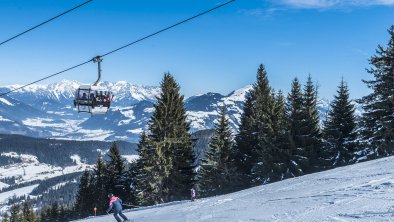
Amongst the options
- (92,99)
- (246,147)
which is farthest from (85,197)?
(92,99)

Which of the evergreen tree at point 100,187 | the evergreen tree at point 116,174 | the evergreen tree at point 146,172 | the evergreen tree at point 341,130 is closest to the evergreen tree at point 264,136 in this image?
the evergreen tree at point 341,130

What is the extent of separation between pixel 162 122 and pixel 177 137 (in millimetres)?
2343

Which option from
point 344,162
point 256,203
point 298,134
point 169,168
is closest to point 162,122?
point 169,168

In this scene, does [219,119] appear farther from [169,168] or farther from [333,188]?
[333,188]

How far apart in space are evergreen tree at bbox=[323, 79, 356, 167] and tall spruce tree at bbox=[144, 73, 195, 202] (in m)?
14.7

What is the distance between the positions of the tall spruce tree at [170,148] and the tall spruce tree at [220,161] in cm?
195

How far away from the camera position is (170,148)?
45.2 meters

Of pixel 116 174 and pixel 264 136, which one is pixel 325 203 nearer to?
pixel 264 136

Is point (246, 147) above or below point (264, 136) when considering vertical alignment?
below

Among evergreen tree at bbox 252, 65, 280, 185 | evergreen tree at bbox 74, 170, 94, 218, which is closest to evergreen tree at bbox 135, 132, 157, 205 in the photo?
evergreen tree at bbox 252, 65, 280, 185

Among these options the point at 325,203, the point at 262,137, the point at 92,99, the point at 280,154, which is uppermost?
the point at 92,99

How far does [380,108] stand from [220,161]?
16978mm

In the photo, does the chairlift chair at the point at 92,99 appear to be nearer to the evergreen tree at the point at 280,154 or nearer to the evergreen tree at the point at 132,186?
the evergreen tree at the point at 280,154

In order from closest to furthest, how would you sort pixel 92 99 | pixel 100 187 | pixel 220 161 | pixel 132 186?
1. pixel 92 99
2. pixel 220 161
3. pixel 132 186
4. pixel 100 187
